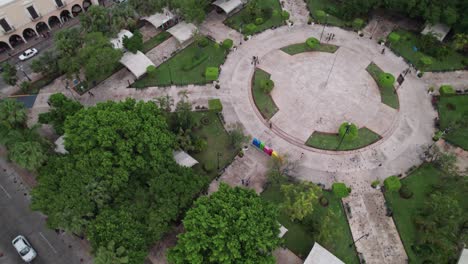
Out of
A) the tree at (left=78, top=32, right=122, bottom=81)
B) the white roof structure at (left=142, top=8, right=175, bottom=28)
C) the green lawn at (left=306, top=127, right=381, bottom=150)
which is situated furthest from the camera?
the white roof structure at (left=142, top=8, right=175, bottom=28)

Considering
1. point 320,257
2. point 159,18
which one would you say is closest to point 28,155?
point 320,257

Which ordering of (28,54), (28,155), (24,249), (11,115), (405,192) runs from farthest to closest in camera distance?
1. (28,54)
2. (405,192)
3. (11,115)
4. (24,249)
5. (28,155)

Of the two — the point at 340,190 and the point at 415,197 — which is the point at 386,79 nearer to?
the point at 415,197

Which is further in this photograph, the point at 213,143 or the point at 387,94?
the point at 387,94

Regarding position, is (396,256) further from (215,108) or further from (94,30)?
(94,30)

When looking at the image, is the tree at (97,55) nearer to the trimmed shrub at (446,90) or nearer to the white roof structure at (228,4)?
the white roof structure at (228,4)

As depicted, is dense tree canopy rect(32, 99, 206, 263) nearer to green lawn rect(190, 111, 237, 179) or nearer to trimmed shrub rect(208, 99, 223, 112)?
green lawn rect(190, 111, 237, 179)

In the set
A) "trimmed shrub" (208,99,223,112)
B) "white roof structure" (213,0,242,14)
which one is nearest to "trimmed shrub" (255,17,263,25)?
"white roof structure" (213,0,242,14)
